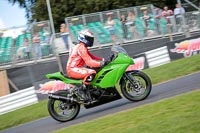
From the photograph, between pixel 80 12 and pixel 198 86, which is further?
pixel 80 12

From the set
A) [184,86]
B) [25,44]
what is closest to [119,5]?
[25,44]

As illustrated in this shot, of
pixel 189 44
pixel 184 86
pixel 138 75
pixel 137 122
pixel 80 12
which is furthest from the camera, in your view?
pixel 80 12

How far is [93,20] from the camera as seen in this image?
2125 centimetres

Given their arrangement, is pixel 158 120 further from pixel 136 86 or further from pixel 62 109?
pixel 62 109

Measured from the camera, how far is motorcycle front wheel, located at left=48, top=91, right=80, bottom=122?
9.55 m

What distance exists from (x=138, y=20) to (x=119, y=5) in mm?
19023

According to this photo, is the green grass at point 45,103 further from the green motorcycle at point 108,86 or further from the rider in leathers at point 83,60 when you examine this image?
the rider in leathers at point 83,60

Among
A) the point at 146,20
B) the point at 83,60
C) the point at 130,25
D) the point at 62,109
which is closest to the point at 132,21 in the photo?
the point at 130,25

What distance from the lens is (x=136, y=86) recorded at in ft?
31.2

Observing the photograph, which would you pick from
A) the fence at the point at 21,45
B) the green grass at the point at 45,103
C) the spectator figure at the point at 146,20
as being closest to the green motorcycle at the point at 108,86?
the green grass at the point at 45,103

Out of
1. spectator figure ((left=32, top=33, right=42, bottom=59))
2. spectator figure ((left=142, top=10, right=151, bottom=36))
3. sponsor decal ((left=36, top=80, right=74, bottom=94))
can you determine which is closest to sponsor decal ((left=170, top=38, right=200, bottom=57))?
spectator figure ((left=142, top=10, right=151, bottom=36))

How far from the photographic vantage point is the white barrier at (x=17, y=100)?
15.8m

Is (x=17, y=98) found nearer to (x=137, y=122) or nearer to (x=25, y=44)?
(x=25, y=44)

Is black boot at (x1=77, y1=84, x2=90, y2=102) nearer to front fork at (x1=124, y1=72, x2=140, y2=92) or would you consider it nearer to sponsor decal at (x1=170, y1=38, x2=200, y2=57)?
front fork at (x1=124, y1=72, x2=140, y2=92)
